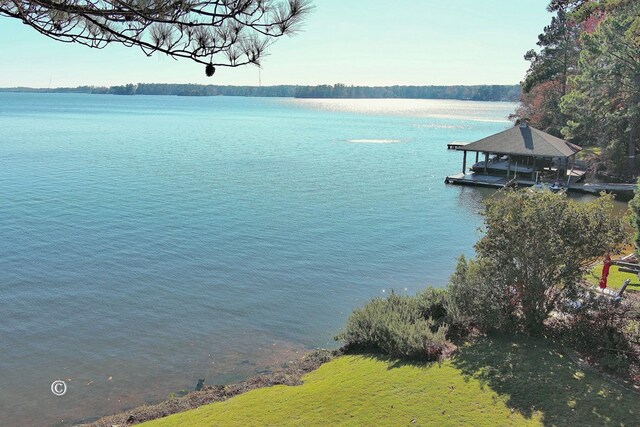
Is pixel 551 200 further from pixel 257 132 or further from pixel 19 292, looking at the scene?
pixel 257 132

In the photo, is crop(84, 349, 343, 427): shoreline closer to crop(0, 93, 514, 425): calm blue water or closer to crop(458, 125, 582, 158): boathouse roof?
crop(0, 93, 514, 425): calm blue water

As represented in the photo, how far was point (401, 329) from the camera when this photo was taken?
11641 millimetres

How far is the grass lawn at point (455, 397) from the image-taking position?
8.46 meters

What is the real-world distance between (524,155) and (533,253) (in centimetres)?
2836

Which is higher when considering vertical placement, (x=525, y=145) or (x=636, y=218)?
(x=525, y=145)

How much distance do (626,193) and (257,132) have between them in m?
60.6

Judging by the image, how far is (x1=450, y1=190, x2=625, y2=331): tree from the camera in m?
10.9

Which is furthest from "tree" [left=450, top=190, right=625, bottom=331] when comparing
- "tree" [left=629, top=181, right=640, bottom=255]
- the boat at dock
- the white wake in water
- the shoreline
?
the white wake in water

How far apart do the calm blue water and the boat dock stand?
1.43 metres

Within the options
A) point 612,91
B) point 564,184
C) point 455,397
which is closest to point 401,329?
point 455,397

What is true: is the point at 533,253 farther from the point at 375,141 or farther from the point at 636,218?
the point at 375,141

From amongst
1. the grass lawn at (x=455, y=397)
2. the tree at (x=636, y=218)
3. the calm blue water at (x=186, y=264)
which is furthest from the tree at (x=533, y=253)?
the calm blue water at (x=186, y=264)

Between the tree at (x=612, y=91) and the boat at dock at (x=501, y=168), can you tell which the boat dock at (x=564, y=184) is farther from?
the tree at (x=612, y=91)

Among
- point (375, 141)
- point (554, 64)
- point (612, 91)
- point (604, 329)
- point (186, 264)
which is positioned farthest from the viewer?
point (375, 141)
